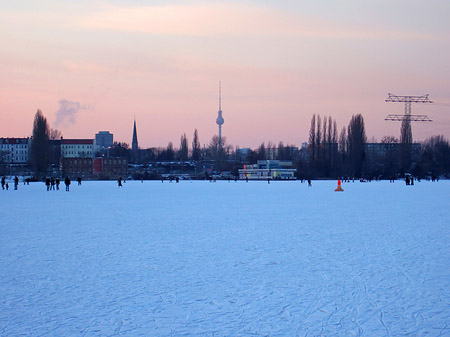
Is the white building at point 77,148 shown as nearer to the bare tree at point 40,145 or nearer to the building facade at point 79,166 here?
the building facade at point 79,166

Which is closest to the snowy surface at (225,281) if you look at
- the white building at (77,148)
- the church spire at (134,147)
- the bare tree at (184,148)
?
the bare tree at (184,148)

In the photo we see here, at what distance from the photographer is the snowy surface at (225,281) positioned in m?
4.09

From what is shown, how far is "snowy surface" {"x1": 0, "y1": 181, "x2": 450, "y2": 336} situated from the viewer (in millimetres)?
4094

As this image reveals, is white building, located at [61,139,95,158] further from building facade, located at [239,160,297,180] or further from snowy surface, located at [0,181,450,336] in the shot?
snowy surface, located at [0,181,450,336]

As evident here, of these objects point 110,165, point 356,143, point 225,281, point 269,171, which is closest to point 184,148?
point 110,165

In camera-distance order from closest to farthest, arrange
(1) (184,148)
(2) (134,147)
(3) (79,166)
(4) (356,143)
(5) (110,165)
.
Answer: (4) (356,143) < (5) (110,165) < (3) (79,166) < (1) (184,148) < (2) (134,147)

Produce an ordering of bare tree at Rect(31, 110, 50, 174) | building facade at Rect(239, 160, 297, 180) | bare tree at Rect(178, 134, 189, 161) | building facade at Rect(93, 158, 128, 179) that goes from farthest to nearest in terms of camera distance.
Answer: bare tree at Rect(178, 134, 189, 161) → building facade at Rect(93, 158, 128, 179) → building facade at Rect(239, 160, 297, 180) → bare tree at Rect(31, 110, 50, 174)

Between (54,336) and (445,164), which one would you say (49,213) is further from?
(445,164)

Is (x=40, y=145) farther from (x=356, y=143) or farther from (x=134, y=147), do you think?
(x=134, y=147)

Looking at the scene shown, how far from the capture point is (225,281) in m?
5.50

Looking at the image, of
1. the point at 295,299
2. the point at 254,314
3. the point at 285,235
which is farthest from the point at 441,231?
the point at 254,314

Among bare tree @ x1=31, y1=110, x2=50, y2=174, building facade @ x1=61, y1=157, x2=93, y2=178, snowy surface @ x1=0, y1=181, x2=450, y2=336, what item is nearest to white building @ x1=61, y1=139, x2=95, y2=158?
building facade @ x1=61, y1=157, x2=93, y2=178

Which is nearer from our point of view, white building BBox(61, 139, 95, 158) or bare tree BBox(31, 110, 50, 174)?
bare tree BBox(31, 110, 50, 174)

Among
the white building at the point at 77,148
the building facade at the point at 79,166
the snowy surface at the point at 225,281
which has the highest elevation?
the white building at the point at 77,148
